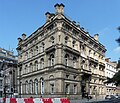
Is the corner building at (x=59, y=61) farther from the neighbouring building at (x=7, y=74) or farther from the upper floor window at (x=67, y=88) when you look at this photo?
the neighbouring building at (x=7, y=74)

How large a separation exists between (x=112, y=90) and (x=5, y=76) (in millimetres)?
41194

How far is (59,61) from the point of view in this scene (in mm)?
54781

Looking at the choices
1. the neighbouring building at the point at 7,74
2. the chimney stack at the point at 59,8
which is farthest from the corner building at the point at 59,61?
the neighbouring building at the point at 7,74

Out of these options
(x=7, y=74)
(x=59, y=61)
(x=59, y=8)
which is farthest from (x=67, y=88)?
(x=7, y=74)

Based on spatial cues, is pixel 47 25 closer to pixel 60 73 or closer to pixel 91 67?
pixel 60 73

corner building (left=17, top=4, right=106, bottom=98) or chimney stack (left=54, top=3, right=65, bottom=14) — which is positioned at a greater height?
chimney stack (left=54, top=3, right=65, bottom=14)

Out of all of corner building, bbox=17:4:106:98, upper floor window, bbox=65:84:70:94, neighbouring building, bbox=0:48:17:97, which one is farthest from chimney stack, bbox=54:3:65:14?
neighbouring building, bbox=0:48:17:97

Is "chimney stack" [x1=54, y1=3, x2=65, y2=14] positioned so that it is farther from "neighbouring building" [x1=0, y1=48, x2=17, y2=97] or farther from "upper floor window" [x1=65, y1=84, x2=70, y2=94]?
"neighbouring building" [x1=0, y1=48, x2=17, y2=97]

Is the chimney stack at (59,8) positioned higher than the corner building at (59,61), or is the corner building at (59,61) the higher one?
the chimney stack at (59,8)

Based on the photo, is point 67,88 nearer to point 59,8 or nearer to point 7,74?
point 59,8

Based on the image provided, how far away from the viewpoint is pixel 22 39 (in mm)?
79000

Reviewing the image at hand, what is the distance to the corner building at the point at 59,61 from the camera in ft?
183

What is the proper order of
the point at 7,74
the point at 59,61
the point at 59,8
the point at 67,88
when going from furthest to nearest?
the point at 7,74
the point at 59,8
the point at 67,88
the point at 59,61

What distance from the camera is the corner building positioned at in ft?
183
